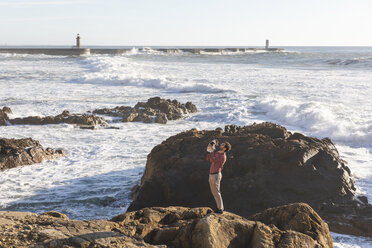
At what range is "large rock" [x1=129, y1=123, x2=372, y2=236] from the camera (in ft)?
20.4

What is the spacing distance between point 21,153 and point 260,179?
469cm

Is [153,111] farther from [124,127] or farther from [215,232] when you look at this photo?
[215,232]

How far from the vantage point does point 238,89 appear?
2223 cm

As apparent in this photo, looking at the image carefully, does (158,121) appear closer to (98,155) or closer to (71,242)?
(98,155)

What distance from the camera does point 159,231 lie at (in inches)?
166

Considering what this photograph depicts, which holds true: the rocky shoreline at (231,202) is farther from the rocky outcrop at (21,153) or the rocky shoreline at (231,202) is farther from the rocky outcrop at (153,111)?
the rocky outcrop at (153,111)

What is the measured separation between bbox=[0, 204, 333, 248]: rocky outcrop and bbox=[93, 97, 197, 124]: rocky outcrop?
28.9 feet

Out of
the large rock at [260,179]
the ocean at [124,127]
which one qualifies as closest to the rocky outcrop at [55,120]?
the ocean at [124,127]

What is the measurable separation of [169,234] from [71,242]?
93 centimetres

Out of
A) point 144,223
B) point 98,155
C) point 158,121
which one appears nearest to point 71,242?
point 144,223

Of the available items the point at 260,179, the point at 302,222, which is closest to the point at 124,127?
the point at 260,179

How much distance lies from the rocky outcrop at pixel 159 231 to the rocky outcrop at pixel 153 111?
346 inches

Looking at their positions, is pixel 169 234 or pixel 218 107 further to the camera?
pixel 218 107

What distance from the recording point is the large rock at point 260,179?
6.22 m
